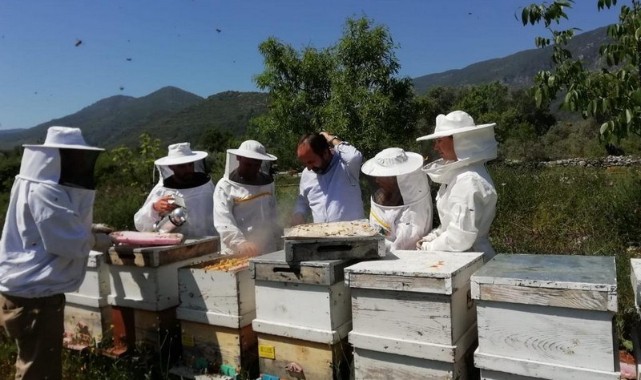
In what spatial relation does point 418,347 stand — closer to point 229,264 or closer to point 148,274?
point 229,264

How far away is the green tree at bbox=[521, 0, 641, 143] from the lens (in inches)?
166

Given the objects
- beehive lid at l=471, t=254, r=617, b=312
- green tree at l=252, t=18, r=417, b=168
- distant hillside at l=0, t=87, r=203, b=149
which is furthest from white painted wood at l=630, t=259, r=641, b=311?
distant hillside at l=0, t=87, r=203, b=149

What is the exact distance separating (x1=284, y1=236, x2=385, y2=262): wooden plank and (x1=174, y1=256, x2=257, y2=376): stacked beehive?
58 cm

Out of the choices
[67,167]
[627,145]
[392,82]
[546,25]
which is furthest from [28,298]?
[627,145]

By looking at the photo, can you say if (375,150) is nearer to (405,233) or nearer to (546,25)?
(546,25)

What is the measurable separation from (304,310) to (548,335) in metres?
1.34

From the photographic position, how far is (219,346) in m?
3.47

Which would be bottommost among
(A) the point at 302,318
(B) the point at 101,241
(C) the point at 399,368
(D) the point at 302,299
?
(C) the point at 399,368

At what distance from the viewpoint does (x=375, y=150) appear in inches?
413

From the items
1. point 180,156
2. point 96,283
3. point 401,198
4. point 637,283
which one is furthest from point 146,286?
point 637,283

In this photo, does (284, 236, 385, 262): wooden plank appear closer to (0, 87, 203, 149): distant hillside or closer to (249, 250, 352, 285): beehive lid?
(249, 250, 352, 285): beehive lid

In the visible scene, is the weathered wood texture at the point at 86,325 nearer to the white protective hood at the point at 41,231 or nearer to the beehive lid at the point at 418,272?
the white protective hood at the point at 41,231

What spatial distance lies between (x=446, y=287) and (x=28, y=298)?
263 cm

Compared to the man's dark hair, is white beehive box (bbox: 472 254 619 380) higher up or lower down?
lower down
